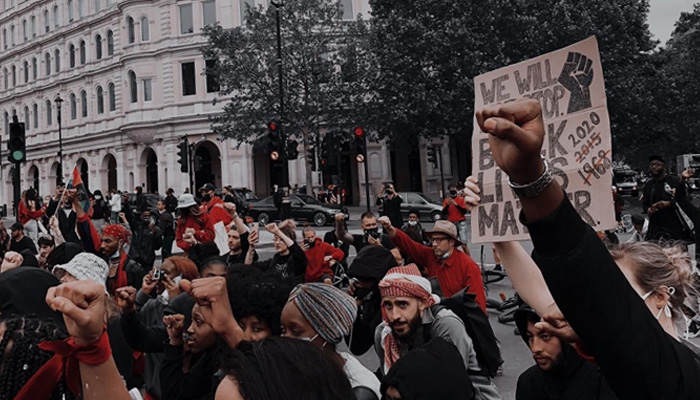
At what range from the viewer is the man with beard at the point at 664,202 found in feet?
27.2

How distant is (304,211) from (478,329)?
81.6 ft

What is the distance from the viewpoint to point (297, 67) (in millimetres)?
32625

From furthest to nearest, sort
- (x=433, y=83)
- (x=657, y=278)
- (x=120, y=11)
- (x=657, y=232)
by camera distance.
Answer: (x=120, y=11) → (x=433, y=83) → (x=657, y=232) → (x=657, y=278)

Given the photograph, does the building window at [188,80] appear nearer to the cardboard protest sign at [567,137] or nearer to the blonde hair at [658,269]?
the cardboard protest sign at [567,137]

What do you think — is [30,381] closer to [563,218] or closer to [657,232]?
[563,218]

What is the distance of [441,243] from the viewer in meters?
5.71

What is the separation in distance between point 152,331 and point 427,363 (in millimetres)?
1717

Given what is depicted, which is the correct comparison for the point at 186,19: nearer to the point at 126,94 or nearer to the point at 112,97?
the point at 126,94

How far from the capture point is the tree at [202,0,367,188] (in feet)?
106

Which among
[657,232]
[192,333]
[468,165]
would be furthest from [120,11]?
[192,333]

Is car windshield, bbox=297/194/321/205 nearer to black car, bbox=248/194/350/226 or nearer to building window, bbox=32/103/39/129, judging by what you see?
black car, bbox=248/194/350/226

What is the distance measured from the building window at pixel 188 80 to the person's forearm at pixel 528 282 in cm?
4253

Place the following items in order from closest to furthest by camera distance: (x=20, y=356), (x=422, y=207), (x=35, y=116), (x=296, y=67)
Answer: (x=20, y=356) → (x=422, y=207) → (x=296, y=67) → (x=35, y=116)

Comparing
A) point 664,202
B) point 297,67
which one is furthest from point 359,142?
point 297,67
